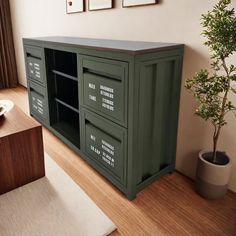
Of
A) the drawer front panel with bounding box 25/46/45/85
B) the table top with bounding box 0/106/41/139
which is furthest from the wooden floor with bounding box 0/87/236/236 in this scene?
the drawer front panel with bounding box 25/46/45/85

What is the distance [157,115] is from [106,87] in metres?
0.37

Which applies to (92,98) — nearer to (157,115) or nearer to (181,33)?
(157,115)

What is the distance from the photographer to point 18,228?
129cm

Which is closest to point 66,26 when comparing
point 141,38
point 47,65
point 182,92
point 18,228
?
point 47,65

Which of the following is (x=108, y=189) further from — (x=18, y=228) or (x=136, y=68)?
(x=136, y=68)

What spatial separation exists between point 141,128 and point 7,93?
3.06 m

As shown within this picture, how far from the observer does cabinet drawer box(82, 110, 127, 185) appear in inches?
59.1

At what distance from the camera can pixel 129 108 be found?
4.41 ft

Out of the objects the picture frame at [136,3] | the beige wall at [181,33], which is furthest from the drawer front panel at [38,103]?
the picture frame at [136,3]

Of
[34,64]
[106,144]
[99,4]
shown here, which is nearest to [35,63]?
[34,64]

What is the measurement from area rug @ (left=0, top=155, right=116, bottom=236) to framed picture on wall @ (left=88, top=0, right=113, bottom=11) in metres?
1.47

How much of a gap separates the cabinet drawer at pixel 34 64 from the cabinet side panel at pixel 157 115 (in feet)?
4.23

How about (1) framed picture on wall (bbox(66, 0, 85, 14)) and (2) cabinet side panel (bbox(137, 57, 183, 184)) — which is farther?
(1) framed picture on wall (bbox(66, 0, 85, 14))

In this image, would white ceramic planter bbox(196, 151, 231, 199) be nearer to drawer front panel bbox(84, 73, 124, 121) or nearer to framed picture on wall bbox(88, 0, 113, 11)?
drawer front panel bbox(84, 73, 124, 121)
